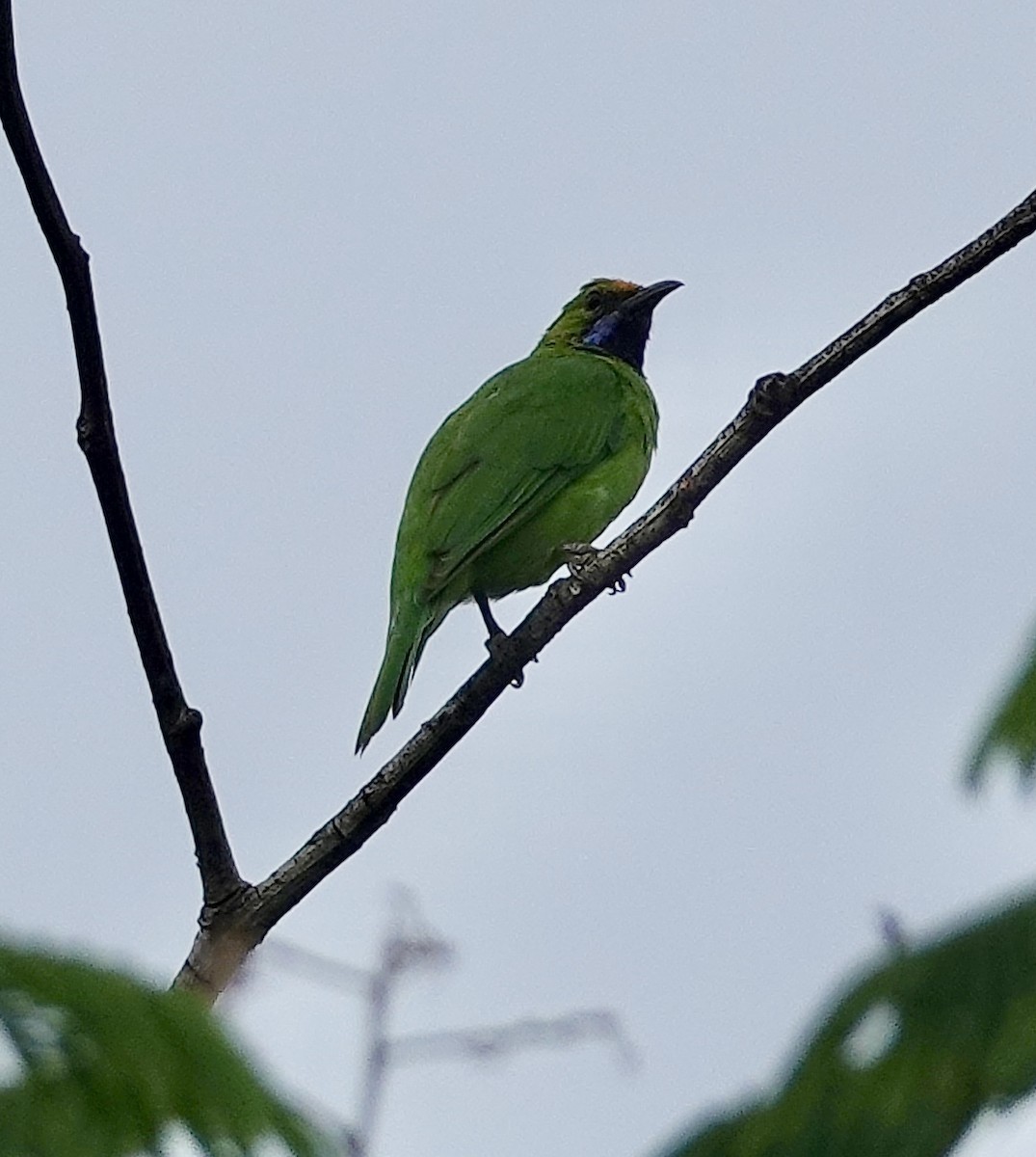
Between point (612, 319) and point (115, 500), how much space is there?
7.02 meters

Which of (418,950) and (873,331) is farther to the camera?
(873,331)

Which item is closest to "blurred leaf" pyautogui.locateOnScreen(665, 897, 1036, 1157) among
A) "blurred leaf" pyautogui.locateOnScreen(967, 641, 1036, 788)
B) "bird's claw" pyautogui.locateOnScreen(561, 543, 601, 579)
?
"blurred leaf" pyautogui.locateOnScreen(967, 641, 1036, 788)

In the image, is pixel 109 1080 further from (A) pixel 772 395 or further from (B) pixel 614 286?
(B) pixel 614 286

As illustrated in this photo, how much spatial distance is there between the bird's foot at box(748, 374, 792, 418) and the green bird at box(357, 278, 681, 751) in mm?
2800

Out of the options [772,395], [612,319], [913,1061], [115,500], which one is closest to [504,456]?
[612,319]

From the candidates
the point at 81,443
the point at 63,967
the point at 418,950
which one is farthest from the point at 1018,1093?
the point at 81,443

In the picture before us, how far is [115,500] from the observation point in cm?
366

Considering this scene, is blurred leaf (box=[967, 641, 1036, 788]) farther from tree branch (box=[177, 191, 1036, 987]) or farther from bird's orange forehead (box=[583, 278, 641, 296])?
bird's orange forehead (box=[583, 278, 641, 296])

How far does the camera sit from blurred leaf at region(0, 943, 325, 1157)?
113cm

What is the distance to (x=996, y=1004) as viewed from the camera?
118 centimetres

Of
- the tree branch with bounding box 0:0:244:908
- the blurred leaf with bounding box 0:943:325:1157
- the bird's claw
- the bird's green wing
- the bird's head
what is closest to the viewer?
the blurred leaf with bounding box 0:943:325:1157

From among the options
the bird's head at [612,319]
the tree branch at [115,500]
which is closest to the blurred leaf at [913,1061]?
the tree branch at [115,500]

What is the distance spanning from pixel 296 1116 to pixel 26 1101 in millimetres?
155

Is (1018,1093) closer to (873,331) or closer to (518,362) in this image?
(873,331)
